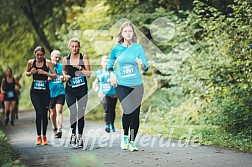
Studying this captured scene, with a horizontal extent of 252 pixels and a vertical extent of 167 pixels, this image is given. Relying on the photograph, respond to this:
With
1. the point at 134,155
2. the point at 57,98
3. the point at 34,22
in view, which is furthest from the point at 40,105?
the point at 34,22

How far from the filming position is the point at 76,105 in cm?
1055

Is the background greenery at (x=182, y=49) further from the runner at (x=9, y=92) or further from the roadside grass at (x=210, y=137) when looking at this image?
the runner at (x=9, y=92)

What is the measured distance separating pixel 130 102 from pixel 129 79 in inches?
15.5

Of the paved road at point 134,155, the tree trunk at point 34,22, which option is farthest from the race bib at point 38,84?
the tree trunk at point 34,22

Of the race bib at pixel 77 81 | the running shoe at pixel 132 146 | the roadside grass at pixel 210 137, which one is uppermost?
the race bib at pixel 77 81

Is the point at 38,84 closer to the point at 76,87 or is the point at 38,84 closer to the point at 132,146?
the point at 76,87

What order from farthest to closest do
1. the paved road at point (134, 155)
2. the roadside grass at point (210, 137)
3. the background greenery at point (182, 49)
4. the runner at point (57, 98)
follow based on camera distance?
the runner at point (57, 98), the background greenery at point (182, 49), the roadside grass at point (210, 137), the paved road at point (134, 155)

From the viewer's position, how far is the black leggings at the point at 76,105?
10.5 metres

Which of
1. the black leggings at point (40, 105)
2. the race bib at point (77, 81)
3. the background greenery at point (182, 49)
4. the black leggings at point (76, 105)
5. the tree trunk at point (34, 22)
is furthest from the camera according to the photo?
the tree trunk at point (34, 22)

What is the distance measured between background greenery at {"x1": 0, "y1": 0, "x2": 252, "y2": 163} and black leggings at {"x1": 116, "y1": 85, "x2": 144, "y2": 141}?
5.53 feet

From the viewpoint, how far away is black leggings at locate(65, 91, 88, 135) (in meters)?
10.5

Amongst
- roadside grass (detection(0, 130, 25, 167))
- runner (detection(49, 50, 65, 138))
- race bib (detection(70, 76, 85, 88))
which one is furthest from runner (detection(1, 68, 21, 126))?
race bib (detection(70, 76, 85, 88))

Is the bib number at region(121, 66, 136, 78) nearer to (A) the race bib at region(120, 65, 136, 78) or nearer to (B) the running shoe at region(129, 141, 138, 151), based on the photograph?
(A) the race bib at region(120, 65, 136, 78)

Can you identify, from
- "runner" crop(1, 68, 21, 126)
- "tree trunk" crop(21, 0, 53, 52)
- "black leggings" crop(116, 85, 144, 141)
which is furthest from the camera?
"tree trunk" crop(21, 0, 53, 52)
